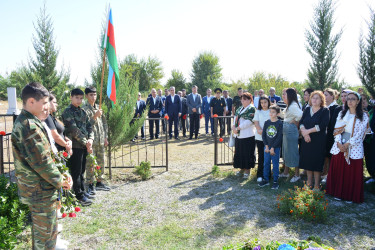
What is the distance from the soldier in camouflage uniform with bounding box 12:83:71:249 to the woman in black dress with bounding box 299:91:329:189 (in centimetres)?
446

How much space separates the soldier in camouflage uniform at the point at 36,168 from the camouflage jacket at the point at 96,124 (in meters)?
2.62

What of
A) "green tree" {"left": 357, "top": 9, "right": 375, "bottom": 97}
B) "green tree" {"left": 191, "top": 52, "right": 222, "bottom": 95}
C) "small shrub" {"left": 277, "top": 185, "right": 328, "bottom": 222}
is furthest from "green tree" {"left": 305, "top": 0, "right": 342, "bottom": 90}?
"green tree" {"left": 191, "top": 52, "right": 222, "bottom": 95}

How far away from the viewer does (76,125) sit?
4914mm

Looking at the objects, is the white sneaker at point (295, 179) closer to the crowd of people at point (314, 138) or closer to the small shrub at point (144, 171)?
the crowd of people at point (314, 138)

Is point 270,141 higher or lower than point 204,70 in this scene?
lower

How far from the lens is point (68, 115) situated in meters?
4.86

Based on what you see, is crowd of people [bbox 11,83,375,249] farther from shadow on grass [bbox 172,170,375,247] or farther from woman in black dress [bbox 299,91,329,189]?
shadow on grass [bbox 172,170,375,247]

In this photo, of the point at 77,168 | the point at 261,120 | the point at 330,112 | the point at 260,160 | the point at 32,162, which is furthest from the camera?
the point at 260,160

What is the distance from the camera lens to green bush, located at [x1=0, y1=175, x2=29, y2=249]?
3303mm

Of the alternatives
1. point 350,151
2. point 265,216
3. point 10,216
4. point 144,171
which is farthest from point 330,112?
point 10,216

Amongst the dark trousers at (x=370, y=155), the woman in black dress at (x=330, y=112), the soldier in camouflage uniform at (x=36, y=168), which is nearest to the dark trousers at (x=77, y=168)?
the soldier in camouflage uniform at (x=36, y=168)

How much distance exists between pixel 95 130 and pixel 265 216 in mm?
3601

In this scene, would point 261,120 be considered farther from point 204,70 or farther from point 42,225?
point 204,70

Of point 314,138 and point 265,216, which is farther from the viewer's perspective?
point 314,138
